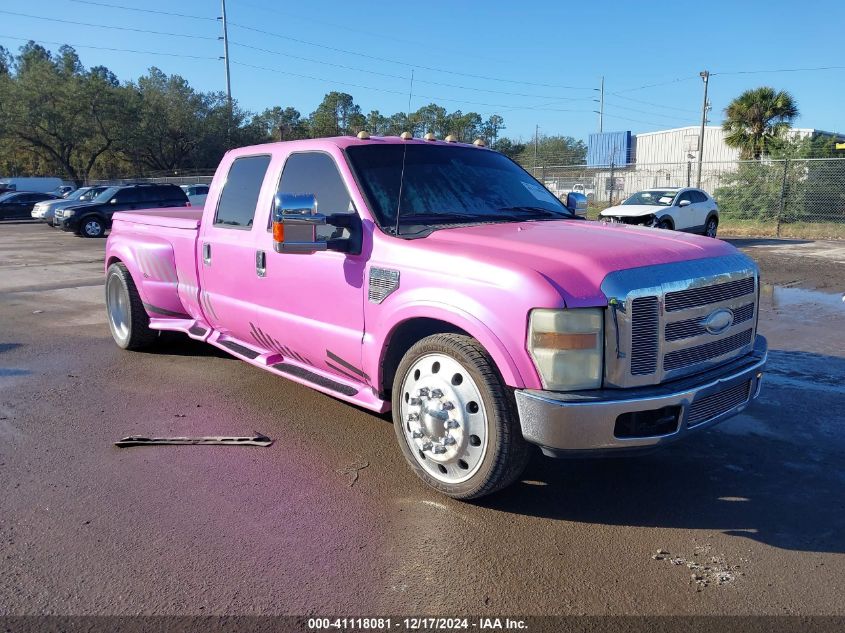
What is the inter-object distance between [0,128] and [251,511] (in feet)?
171

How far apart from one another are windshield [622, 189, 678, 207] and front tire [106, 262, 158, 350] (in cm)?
1485

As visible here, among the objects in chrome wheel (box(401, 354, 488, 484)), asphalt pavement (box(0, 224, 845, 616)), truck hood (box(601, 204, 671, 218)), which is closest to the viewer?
asphalt pavement (box(0, 224, 845, 616))

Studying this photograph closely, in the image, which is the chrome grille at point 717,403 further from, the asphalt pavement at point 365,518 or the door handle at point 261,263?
the door handle at point 261,263

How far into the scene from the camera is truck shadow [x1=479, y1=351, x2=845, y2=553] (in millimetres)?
3459

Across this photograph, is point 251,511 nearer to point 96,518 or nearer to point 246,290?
point 96,518

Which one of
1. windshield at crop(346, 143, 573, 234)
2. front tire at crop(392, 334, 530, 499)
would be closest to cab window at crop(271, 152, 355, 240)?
windshield at crop(346, 143, 573, 234)

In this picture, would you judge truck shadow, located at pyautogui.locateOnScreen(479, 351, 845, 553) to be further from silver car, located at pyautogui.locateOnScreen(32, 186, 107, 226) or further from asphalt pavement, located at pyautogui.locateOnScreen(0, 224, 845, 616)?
silver car, located at pyautogui.locateOnScreen(32, 186, 107, 226)

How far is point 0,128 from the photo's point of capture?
45.9 meters

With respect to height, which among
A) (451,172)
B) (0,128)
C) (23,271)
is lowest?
(23,271)

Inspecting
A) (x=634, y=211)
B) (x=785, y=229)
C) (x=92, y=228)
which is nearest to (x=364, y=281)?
(x=634, y=211)

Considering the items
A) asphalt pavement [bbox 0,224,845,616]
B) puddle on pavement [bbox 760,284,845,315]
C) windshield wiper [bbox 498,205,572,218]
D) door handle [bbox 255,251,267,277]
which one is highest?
windshield wiper [bbox 498,205,572,218]

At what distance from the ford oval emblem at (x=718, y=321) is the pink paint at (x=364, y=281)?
1.01 ft

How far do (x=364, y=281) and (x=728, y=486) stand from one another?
93.2 inches

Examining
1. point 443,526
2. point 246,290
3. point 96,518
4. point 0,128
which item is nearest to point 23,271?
point 246,290
